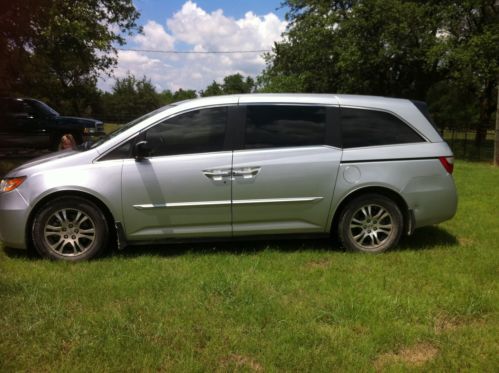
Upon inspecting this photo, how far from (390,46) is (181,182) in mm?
17850

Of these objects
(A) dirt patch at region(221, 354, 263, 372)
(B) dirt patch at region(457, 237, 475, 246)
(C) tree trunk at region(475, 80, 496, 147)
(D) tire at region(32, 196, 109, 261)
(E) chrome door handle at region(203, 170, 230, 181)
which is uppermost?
(C) tree trunk at region(475, 80, 496, 147)

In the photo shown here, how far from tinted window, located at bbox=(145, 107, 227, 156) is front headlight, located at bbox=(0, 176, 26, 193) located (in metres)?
1.37

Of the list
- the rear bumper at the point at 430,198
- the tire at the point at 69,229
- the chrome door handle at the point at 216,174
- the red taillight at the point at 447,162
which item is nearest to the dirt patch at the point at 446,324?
the rear bumper at the point at 430,198

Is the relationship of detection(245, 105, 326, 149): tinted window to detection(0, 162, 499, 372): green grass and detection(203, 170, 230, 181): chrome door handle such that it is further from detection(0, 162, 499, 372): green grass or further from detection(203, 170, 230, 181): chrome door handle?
detection(0, 162, 499, 372): green grass

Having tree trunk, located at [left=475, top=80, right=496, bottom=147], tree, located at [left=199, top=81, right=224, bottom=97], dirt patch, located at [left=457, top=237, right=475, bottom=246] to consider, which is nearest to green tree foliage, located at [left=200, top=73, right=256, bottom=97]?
tree, located at [left=199, top=81, right=224, bottom=97]

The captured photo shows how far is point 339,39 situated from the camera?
21.5 meters

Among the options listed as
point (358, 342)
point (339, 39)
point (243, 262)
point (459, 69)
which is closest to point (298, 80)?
point (339, 39)

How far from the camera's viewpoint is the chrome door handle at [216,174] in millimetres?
5102

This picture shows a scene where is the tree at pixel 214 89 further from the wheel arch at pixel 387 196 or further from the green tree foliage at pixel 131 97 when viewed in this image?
the wheel arch at pixel 387 196

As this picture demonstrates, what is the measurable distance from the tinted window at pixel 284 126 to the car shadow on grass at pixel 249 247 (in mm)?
1101

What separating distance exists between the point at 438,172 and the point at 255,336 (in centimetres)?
317

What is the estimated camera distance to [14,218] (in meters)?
5.00

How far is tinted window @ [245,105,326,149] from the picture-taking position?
529 centimetres

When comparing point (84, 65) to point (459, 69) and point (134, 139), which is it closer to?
point (459, 69)
